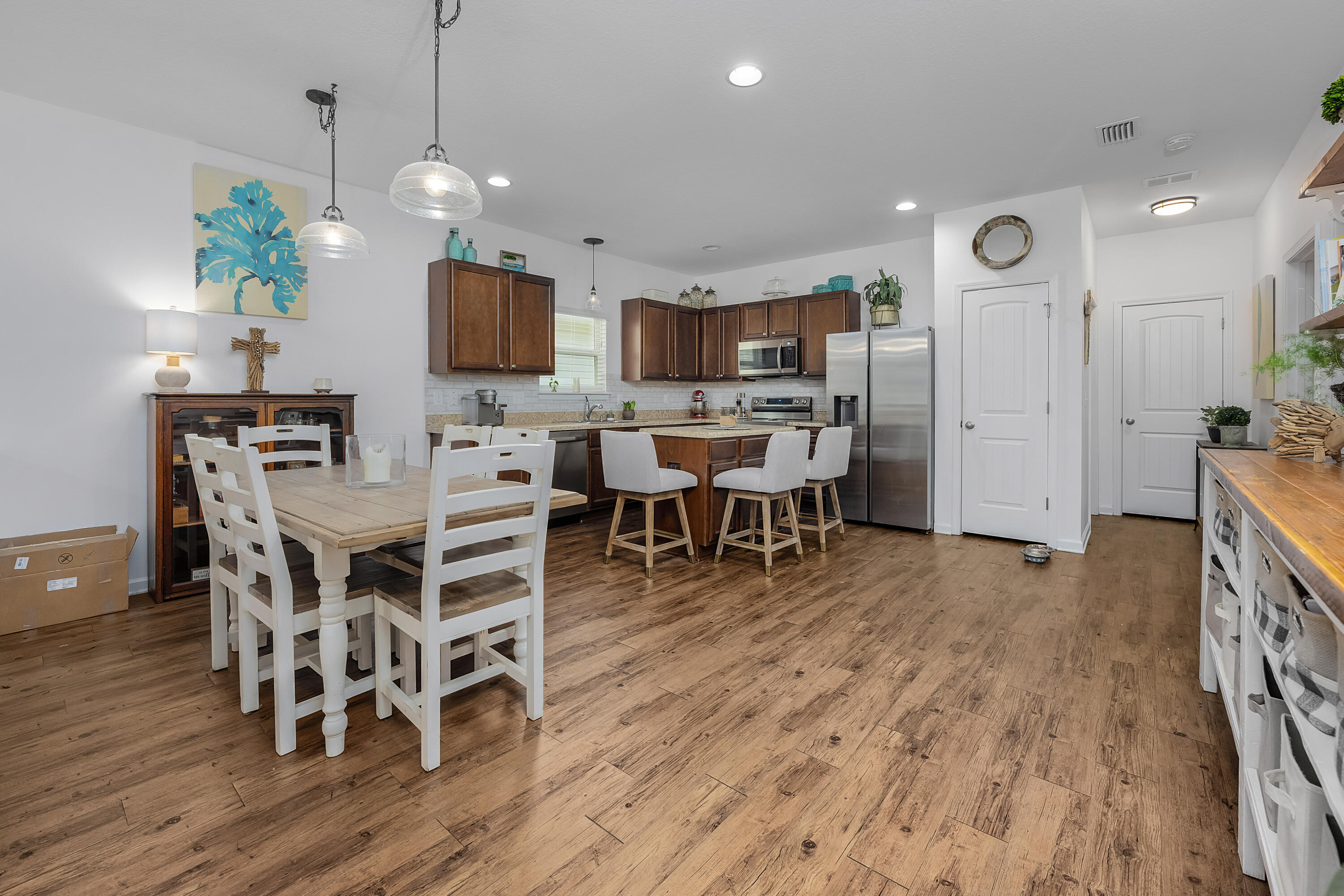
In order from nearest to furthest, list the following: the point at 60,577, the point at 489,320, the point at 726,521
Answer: the point at 60,577 → the point at 726,521 → the point at 489,320

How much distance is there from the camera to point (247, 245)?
3.87 meters

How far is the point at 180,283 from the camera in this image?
3.64m

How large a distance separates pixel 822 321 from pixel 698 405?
6.25 feet

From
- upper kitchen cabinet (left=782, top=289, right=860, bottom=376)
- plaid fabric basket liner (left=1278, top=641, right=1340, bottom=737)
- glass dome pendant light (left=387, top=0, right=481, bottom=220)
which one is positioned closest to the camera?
plaid fabric basket liner (left=1278, top=641, right=1340, bottom=737)

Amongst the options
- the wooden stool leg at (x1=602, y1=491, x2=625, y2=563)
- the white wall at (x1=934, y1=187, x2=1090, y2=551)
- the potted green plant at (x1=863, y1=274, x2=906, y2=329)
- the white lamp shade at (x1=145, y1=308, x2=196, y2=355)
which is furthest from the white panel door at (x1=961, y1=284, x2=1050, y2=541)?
the white lamp shade at (x1=145, y1=308, x2=196, y2=355)

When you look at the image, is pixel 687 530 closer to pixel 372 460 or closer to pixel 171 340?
pixel 372 460

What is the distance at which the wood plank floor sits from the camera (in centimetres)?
143

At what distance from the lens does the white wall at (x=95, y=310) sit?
3.15 metres

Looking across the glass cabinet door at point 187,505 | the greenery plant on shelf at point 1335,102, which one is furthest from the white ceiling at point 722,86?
the glass cabinet door at point 187,505

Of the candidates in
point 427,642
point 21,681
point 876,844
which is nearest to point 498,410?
point 21,681

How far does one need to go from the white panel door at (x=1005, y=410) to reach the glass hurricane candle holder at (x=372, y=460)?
14.1 ft

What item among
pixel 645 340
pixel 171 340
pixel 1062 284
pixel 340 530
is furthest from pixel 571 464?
pixel 1062 284

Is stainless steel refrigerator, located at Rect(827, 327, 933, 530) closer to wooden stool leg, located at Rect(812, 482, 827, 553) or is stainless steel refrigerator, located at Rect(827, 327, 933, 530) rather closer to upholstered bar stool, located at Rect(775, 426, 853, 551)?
upholstered bar stool, located at Rect(775, 426, 853, 551)

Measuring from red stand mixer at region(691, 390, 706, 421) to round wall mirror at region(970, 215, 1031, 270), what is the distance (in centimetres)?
339
